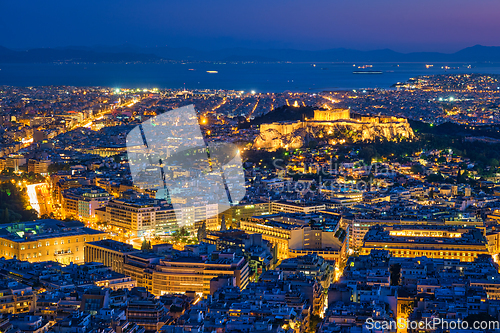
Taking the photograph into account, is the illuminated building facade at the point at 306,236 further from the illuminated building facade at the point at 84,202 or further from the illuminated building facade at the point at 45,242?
the illuminated building facade at the point at 84,202

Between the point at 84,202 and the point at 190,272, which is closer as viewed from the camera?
the point at 190,272

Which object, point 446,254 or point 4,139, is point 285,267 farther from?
point 4,139

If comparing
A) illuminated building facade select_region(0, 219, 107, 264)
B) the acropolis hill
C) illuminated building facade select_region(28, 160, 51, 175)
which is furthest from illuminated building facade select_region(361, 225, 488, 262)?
the acropolis hill

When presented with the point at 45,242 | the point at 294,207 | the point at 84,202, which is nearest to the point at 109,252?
the point at 45,242

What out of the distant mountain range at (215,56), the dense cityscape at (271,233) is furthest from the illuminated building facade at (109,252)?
the distant mountain range at (215,56)

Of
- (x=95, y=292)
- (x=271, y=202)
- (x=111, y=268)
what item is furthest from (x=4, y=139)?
(x=95, y=292)

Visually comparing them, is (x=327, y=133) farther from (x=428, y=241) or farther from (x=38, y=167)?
(x=428, y=241)
